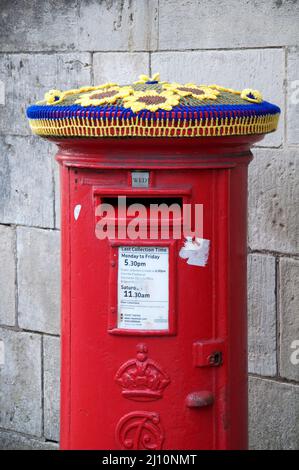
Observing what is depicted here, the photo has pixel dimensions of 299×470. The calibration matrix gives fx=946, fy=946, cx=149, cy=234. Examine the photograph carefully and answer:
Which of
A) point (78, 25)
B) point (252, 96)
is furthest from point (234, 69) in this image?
point (252, 96)

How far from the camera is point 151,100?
290 centimetres

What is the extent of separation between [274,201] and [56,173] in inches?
47.7

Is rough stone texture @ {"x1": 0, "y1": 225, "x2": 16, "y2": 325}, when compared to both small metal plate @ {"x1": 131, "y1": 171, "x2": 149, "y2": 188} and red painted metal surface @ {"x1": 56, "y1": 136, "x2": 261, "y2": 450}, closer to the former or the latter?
red painted metal surface @ {"x1": 56, "y1": 136, "x2": 261, "y2": 450}

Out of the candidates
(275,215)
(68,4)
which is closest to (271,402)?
(275,215)

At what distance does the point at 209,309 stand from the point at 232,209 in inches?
13.0

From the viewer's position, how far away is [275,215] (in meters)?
4.10

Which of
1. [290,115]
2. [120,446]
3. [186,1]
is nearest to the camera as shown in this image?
[120,446]

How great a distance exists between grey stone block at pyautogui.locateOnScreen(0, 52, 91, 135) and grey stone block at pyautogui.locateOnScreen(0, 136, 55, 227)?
9cm

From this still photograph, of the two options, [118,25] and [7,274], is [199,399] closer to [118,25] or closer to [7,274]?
[118,25]

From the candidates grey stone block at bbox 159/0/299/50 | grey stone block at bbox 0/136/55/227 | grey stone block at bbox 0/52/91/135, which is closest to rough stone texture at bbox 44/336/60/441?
grey stone block at bbox 0/136/55/227

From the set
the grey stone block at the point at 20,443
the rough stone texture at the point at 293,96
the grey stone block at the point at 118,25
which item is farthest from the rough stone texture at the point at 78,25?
the grey stone block at the point at 20,443

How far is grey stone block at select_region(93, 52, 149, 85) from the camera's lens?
14.6 ft

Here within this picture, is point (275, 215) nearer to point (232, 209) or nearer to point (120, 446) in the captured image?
point (232, 209)

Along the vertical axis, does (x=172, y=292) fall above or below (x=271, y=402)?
above
